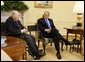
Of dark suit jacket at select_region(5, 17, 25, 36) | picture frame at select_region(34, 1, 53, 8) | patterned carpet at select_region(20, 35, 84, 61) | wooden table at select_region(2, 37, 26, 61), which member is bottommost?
patterned carpet at select_region(20, 35, 84, 61)

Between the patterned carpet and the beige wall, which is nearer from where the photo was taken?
the patterned carpet

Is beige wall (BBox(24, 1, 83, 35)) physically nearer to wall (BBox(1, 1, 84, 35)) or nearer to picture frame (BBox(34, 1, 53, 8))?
wall (BBox(1, 1, 84, 35))

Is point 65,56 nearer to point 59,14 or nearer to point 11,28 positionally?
point 11,28

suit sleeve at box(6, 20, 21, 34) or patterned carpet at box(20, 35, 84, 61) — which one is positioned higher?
suit sleeve at box(6, 20, 21, 34)

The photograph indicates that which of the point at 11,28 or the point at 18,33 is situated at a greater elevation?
the point at 11,28

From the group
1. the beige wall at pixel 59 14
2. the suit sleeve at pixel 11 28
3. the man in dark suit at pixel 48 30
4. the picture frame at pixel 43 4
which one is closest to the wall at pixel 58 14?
the beige wall at pixel 59 14

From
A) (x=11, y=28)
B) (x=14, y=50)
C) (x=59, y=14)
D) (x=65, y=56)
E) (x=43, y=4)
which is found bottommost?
(x=65, y=56)

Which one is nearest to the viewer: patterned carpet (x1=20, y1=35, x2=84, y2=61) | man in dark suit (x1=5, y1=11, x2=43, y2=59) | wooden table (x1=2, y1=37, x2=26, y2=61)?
wooden table (x1=2, y1=37, x2=26, y2=61)

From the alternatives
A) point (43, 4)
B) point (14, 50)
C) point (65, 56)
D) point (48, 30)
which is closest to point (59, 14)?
point (43, 4)

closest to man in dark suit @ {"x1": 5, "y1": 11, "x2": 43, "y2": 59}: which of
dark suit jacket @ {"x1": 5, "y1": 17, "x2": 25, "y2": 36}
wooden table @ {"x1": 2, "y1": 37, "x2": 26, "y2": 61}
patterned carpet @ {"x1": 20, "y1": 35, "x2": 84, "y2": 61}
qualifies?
dark suit jacket @ {"x1": 5, "y1": 17, "x2": 25, "y2": 36}

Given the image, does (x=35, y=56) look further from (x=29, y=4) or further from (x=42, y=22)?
(x=29, y=4)

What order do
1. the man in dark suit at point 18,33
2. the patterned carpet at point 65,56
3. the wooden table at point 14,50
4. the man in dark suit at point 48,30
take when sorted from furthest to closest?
the man in dark suit at point 48,30 < the patterned carpet at point 65,56 < the man in dark suit at point 18,33 < the wooden table at point 14,50

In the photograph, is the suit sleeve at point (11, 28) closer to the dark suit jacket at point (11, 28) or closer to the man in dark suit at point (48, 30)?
the dark suit jacket at point (11, 28)

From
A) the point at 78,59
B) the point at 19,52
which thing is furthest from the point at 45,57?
the point at 19,52
